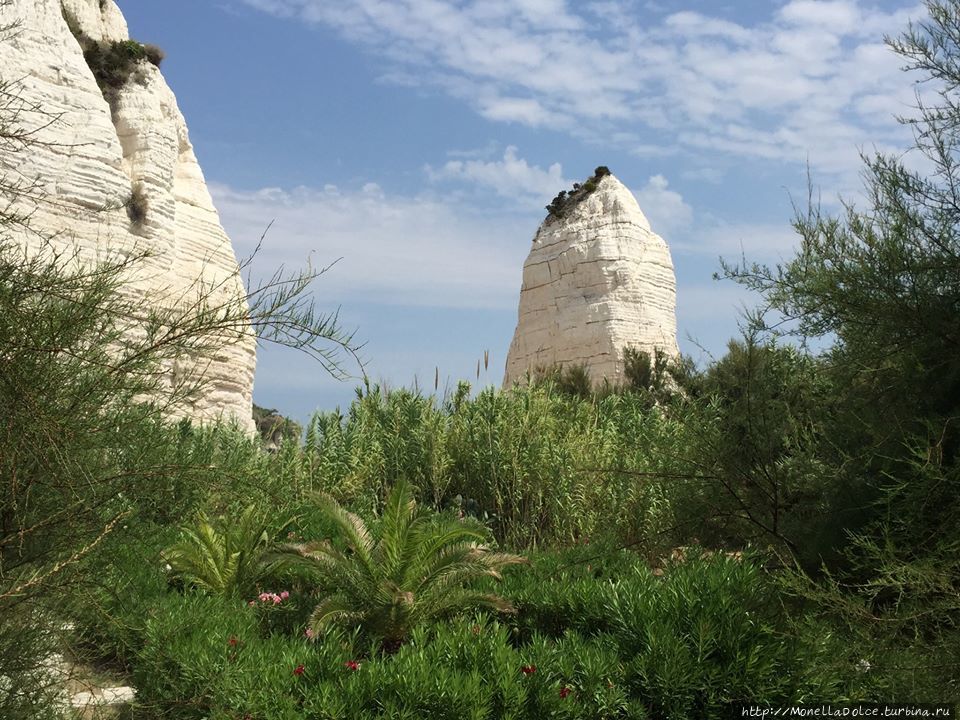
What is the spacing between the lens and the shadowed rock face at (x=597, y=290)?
27.1 m

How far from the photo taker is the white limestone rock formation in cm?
1484

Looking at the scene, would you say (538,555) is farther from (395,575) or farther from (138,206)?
(138,206)

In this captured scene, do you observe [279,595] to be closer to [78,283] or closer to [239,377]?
[78,283]

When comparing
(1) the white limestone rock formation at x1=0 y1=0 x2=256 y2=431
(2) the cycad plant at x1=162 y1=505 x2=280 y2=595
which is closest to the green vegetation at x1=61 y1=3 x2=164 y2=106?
(1) the white limestone rock formation at x1=0 y1=0 x2=256 y2=431

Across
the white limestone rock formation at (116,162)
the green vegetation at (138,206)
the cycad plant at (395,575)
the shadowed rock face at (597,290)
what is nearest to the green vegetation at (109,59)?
the white limestone rock formation at (116,162)

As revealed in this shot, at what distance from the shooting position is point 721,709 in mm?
3889

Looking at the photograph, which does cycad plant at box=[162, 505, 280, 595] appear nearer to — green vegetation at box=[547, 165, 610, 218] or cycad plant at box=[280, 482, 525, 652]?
cycad plant at box=[280, 482, 525, 652]

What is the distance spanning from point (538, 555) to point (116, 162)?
534 inches

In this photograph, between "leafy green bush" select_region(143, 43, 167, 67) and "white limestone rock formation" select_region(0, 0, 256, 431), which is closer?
"white limestone rock formation" select_region(0, 0, 256, 431)

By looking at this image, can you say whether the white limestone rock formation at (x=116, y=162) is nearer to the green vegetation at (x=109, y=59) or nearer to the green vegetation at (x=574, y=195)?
the green vegetation at (x=109, y=59)

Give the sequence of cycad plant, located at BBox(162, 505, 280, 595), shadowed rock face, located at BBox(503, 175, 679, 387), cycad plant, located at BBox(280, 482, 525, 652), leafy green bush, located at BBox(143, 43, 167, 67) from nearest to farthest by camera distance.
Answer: cycad plant, located at BBox(280, 482, 525, 652) → cycad plant, located at BBox(162, 505, 280, 595) → leafy green bush, located at BBox(143, 43, 167, 67) → shadowed rock face, located at BBox(503, 175, 679, 387)

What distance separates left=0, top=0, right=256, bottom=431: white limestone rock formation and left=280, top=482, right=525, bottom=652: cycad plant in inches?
339

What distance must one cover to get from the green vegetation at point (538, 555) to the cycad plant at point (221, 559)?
2 centimetres

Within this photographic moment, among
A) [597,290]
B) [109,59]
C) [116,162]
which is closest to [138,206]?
[116,162]
